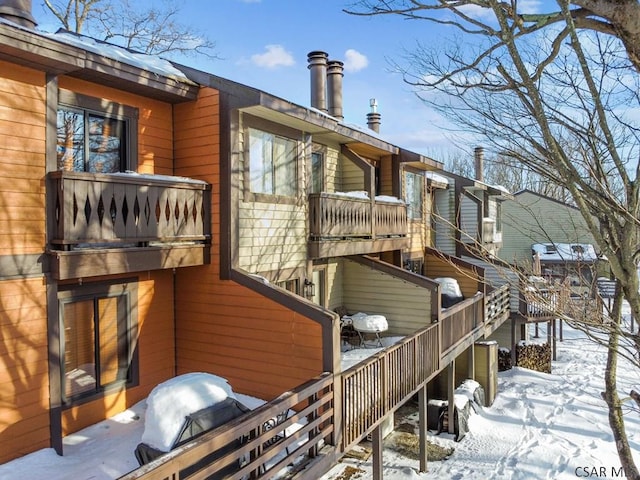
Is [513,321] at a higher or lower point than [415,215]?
lower

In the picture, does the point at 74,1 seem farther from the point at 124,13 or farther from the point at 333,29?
the point at 333,29

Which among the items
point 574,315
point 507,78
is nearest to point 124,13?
point 507,78

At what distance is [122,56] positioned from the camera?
656 cm

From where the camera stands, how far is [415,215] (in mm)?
16250

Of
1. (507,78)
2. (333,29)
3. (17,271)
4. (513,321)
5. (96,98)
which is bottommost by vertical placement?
(513,321)

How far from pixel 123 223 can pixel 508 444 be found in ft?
32.9

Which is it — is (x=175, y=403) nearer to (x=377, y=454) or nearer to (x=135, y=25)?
(x=377, y=454)

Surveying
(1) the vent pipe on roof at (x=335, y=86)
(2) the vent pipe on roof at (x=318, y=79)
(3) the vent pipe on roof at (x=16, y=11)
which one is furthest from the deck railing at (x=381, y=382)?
(1) the vent pipe on roof at (x=335, y=86)

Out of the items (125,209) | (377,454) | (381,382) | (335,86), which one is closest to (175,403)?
(125,209)

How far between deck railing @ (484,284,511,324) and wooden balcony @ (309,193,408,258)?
3883 mm

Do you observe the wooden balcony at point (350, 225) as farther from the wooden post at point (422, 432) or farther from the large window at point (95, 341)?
the large window at point (95, 341)

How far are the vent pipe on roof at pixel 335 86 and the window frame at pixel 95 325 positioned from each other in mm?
9180

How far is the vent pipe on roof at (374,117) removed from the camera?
60.4 feet

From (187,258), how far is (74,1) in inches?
610
